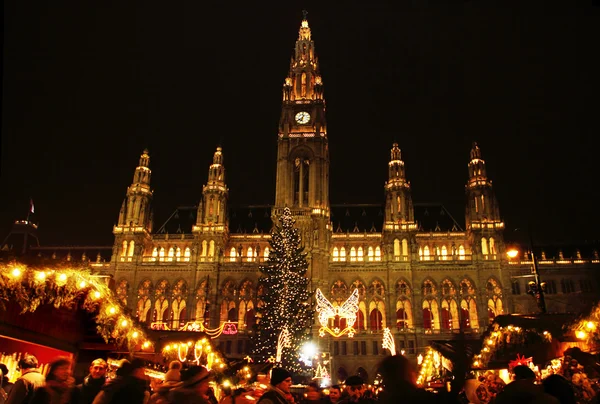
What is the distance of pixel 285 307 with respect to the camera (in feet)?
149

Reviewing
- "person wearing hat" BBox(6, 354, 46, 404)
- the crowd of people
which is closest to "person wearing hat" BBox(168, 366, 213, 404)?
the crowd of people

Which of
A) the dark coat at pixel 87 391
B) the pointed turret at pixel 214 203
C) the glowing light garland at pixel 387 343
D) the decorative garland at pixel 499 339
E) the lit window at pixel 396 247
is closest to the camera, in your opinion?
the dark coat at pixel 87 391

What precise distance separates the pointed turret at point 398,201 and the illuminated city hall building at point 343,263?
0.43 ft

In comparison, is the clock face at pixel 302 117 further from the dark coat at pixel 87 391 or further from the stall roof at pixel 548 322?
the dark coat at pixel 87 391

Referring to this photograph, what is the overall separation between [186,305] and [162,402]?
5747 centimetres

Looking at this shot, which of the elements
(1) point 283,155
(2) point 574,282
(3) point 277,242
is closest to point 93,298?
(3) point 277,242

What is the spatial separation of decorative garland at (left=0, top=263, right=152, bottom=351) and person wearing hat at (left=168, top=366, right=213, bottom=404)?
5.54 meters

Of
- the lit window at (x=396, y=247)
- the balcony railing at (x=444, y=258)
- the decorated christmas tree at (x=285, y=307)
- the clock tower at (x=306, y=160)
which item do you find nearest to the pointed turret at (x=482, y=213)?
the balcony railing at (x=444, y=258)

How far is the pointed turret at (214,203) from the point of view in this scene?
2537 inches

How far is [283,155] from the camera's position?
218 ft

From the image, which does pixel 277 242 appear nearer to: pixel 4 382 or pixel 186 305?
pixel 186 305

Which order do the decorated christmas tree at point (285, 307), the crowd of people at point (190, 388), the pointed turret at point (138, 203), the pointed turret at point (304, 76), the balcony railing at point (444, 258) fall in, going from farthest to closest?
the pointed turret at point (304, 76)
the pointed turret at point (138, 203)
the balcony railing at point (444, 258)
the decorated christmas tree at point (285, 307)
the crowd of people at point (190, 388)

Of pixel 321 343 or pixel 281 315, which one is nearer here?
pixel 281 315

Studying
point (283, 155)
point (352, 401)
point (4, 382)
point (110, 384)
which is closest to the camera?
point (110, 384)
